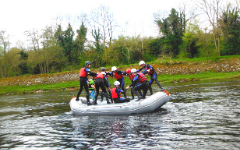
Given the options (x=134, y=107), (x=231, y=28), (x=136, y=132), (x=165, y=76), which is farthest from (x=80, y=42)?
(x=136, y=132)

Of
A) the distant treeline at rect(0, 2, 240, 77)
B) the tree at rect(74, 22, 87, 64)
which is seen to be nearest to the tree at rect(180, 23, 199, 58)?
the distant treeline at rect(0, 2, 240, 77)

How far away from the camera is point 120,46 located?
46500 mm

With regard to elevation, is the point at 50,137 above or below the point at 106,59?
below

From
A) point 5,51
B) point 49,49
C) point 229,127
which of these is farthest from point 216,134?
point 5,51

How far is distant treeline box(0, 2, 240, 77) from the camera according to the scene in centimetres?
4106

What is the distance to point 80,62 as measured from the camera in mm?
51531

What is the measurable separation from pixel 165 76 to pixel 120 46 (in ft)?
50.7

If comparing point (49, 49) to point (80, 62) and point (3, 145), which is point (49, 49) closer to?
point (80, 62)

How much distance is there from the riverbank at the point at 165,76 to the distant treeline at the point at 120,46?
6.30 meters

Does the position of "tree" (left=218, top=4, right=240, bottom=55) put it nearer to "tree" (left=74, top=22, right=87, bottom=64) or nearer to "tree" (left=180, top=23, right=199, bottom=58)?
"tree" (left=180, top=23, right=199, bottom=58)

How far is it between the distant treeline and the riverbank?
6.30 metres

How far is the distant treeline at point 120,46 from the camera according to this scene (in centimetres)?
4106

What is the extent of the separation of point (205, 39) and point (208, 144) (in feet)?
135

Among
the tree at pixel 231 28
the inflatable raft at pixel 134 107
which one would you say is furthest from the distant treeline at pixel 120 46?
the inflatable raft at pixel 134 107
